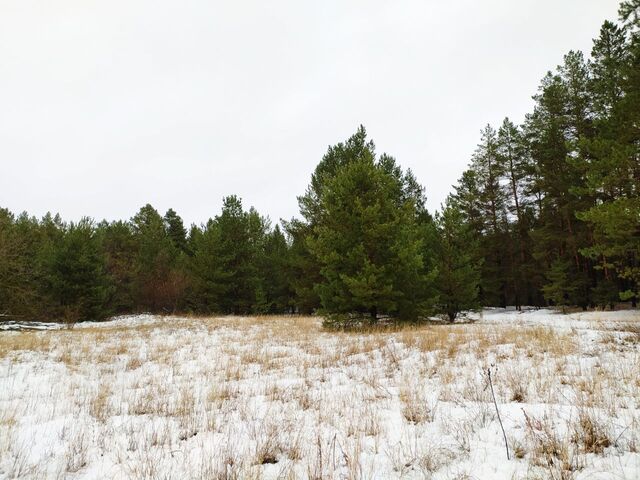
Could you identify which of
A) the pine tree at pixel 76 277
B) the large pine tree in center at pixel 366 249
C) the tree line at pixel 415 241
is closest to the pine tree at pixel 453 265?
the tree line at pixel 415 241

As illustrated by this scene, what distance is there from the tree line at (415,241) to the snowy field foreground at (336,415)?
242 inches

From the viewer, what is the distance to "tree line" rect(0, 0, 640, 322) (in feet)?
44.5

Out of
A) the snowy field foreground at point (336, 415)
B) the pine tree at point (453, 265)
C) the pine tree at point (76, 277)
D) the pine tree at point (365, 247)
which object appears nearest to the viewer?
the snowy field foreground at point (336, 415)

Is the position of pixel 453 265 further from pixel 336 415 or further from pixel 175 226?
pixel 175 226

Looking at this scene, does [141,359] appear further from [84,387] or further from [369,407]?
[369,407]

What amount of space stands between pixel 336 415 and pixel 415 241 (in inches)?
411

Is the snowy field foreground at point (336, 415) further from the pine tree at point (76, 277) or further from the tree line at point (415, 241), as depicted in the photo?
the pine tree at point (76, 277)

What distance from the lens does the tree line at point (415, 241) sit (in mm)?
13570

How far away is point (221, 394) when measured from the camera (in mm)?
5125

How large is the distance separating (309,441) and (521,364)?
175 inches

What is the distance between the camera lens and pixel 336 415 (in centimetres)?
411

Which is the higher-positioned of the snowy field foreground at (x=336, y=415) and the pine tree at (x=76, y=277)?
the pine tree at (x=76, y=277)

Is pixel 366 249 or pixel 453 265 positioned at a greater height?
pixel 366 249

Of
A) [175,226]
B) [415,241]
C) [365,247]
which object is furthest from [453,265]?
[175,226]
